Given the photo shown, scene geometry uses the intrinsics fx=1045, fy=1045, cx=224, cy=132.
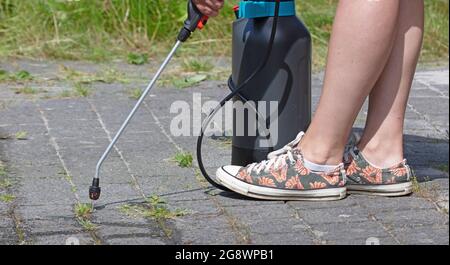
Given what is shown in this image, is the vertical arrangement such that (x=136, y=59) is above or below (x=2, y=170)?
below

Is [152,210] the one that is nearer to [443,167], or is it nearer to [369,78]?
[369,78]

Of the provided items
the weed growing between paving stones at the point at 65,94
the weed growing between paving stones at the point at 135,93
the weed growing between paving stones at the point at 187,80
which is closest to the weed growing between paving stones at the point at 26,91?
the weed growing between paving stones at the point at 65,94

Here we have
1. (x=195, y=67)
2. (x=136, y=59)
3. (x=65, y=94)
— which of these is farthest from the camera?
(x=136, y=59)

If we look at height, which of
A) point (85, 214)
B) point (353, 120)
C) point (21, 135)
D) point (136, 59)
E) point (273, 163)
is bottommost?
point (136, 59)

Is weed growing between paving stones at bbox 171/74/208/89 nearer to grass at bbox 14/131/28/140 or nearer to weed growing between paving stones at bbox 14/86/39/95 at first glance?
weed growing between paving stones at bbox 14/86/39/95

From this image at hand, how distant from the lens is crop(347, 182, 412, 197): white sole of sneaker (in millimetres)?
3508

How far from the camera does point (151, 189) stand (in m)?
3.67

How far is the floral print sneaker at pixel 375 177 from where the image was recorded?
3.51 meters

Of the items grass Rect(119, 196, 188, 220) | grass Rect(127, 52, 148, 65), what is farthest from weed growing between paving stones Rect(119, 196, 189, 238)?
grass Rect(127, 52, 148, 65)

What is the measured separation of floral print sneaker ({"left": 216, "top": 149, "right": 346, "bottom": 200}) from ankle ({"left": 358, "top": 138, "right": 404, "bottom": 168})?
0.13 m

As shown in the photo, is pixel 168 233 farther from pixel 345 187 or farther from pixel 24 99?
pixel 24 99

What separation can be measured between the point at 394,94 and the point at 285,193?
0.49 metres

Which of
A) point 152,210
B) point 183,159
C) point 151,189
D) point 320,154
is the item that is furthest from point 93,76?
point 320,154

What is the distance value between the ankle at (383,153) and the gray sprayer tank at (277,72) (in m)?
0.27
